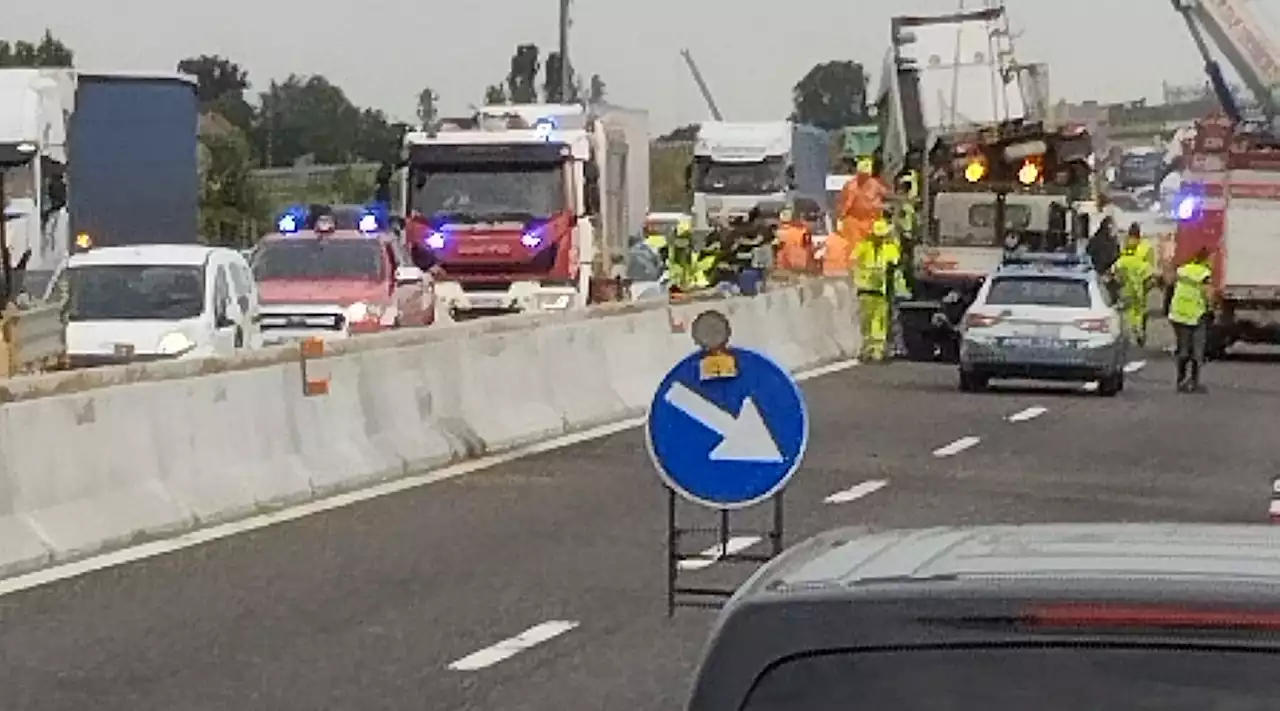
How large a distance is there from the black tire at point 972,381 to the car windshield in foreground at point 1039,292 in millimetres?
789

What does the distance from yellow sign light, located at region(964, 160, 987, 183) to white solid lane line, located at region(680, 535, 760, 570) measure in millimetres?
22709

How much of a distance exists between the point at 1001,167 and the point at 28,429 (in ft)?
83.3

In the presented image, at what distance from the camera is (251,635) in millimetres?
13461

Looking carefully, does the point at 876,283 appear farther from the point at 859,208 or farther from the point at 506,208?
the point at 506,208

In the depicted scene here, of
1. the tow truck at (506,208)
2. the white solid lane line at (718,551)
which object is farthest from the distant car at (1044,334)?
the white solid lane line at (718,551)

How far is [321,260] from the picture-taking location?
33406 mm

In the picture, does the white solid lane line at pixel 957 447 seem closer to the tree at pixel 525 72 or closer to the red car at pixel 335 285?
the red car at pixel 335 285

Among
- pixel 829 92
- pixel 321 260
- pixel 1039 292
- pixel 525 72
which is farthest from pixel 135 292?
pixel 829 92

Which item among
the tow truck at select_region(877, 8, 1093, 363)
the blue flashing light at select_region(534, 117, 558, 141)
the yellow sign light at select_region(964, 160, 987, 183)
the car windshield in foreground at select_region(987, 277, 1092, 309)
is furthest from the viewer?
the yellow sign light at select_region(964, 160, 987, 183)

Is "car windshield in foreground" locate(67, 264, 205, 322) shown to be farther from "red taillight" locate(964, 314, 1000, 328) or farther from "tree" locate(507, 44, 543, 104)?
"tree" locate(507, 44, 543, 104)

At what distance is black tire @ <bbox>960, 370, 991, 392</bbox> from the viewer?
33.2 m

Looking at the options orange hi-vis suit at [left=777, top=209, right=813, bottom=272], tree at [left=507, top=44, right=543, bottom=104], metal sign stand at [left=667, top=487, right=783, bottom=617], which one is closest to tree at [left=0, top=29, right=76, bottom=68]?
tree at [left=507, top=44, right=543, bottom=104]

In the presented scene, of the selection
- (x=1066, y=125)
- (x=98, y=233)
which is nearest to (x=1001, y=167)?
(x=1066, y=125)

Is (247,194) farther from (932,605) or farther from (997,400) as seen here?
(932,605)
